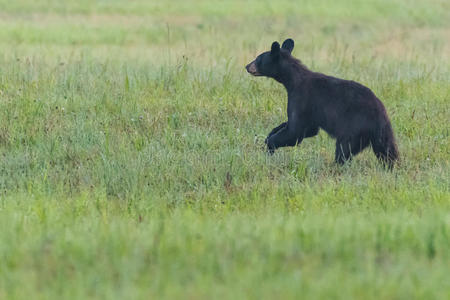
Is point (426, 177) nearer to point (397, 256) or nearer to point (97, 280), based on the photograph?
point (397, 256)

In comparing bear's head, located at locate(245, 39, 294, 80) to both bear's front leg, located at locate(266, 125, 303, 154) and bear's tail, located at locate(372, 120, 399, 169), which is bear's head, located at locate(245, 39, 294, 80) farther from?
bear's tail, located at locate(372, 120, 399, 169)

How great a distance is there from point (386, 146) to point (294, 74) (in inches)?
52.3

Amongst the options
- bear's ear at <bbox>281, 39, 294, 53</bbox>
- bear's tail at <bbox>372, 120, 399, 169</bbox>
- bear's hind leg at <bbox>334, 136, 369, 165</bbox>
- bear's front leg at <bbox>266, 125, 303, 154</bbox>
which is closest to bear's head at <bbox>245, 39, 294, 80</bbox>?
bear's ear at <bbox>281, 39, 294, 53</bbox>

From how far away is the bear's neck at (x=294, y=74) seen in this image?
25.0ft

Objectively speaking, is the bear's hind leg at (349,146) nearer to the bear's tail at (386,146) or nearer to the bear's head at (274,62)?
the bear's tail at (386,146)

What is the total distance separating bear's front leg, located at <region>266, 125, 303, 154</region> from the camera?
7461 millimetres

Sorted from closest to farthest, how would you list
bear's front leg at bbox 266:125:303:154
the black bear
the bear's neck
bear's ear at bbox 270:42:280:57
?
the black bear < bear's front leg at bbox 266:125:303:154 < the bear's neck < bear's ear at bbox 270:42:280:57

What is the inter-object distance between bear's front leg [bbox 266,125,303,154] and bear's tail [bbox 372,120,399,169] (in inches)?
32.9

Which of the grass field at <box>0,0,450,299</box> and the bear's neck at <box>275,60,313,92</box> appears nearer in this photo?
the grass field at <box>0,0,450,299</box>

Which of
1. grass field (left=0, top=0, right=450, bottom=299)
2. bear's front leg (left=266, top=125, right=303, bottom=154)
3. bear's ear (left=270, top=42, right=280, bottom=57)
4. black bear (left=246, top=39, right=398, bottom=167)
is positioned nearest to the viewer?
grass field (left=0, top=0, right=450, bottom=299)

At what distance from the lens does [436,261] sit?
4051mm

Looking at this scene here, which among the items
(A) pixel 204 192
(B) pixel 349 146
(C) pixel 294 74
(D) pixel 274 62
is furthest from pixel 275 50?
(A) pixel 204 192

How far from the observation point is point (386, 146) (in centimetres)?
691

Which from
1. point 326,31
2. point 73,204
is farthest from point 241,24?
point 73,204
